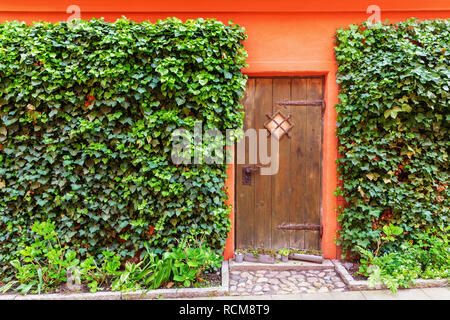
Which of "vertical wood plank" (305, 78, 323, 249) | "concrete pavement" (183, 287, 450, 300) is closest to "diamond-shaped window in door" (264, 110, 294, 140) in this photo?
"vertical wood plank" (305, 78, 323, 249)

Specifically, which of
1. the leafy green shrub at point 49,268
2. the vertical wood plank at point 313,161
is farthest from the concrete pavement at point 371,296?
the leafy green shrub at point 49,268

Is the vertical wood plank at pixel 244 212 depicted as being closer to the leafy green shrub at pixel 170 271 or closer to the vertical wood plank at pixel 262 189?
the vertical wood plank at pixel 262 189

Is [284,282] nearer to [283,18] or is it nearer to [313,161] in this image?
[313,161]

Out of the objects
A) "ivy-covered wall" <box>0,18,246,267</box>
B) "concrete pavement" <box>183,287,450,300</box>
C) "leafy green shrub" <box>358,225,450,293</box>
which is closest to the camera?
"concrete pavement" <box>183,287,450,300</box>

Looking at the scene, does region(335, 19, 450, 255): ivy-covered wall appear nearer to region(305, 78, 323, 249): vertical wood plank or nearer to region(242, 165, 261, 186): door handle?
region(305, 78, 323, 249): vertical wood plank

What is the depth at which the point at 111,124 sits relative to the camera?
326 cm

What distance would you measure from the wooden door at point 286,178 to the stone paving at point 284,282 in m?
0.41

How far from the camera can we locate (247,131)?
3713mm

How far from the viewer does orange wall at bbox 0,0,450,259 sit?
11.6 ft

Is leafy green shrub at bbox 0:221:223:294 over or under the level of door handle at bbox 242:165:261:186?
under

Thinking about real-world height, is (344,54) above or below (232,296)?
above
